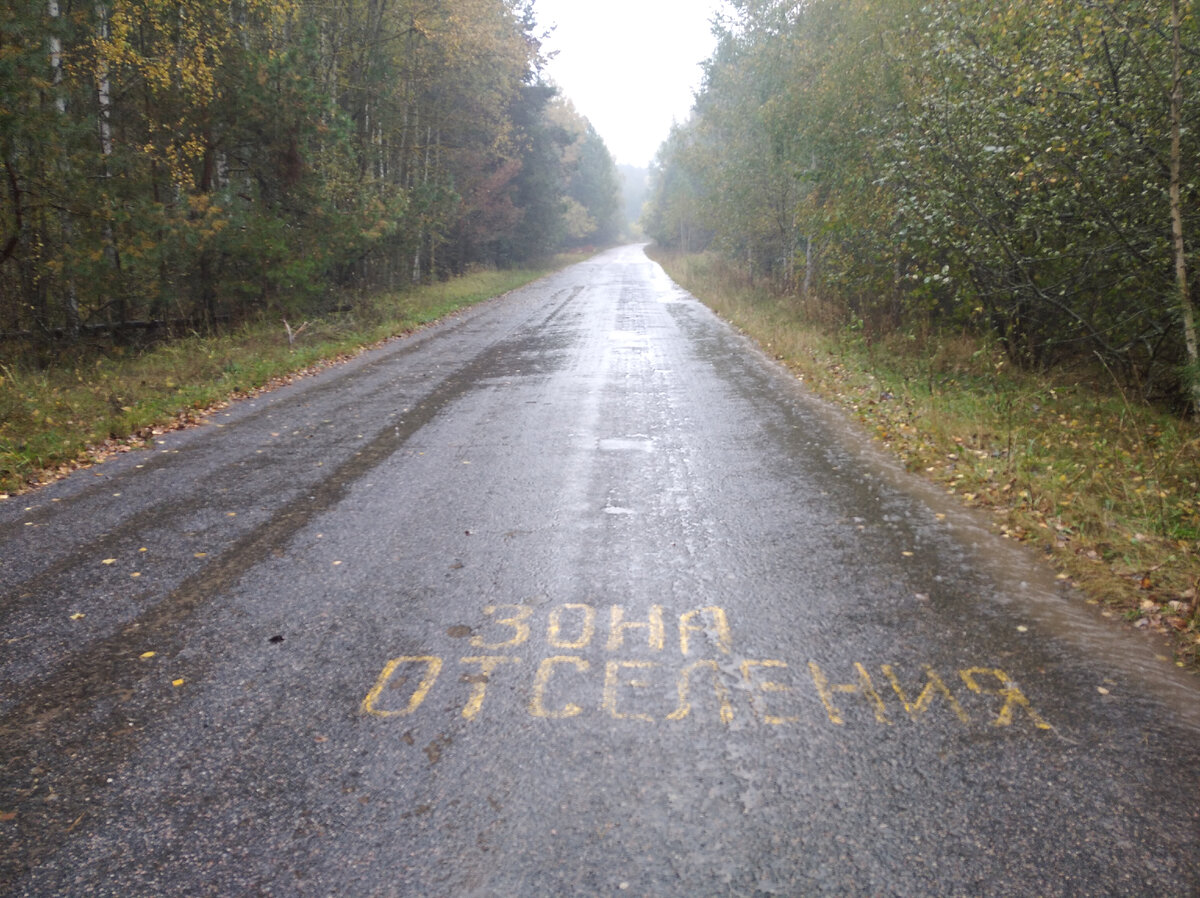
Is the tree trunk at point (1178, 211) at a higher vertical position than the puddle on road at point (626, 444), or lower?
higher

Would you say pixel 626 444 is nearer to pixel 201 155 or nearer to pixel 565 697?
pixel 565 697

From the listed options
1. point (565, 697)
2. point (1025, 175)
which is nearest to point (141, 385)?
point (565, 697)

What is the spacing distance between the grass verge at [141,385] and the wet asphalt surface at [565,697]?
116 centimetres

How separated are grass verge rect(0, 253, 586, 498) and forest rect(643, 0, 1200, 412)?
8.87m

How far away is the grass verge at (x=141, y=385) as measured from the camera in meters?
7.22

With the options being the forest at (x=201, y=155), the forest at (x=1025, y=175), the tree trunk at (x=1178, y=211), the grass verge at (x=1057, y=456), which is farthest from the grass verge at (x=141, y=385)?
the tree trunk at (x=1178, y=211)

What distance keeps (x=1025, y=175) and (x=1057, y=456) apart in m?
3.22

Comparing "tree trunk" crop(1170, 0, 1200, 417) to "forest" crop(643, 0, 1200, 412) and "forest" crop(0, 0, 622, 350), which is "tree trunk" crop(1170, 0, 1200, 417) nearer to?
"forest" crop(643, 0, 1200, 412)

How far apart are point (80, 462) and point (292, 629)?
4627 millimetres

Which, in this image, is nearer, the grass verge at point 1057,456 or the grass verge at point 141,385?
the grass verge at point 1057,456

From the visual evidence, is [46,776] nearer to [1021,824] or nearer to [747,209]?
[1021,824]

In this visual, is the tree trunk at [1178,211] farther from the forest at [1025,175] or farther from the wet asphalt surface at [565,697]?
the wet asphalt surface at [565,697]

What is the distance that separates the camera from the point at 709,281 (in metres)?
29.8

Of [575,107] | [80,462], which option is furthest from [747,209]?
[575,107]
